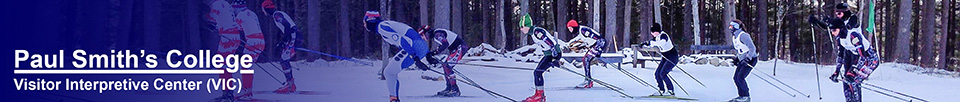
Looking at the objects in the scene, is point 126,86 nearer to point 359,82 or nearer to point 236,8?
point 236,8

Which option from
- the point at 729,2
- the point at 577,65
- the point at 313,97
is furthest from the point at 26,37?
the point at 729,2

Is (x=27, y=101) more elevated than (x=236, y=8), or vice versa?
(x=236, y=8)

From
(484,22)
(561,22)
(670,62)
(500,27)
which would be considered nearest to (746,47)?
(670,62)

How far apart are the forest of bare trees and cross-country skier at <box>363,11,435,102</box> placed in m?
1.49

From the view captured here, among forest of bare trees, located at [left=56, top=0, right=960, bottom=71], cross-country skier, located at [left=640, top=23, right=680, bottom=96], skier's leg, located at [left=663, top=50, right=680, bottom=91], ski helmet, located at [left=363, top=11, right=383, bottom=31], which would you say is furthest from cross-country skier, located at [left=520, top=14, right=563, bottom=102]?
forest of bare trees, located at [left=56, top=0, right=960, bottom=71]

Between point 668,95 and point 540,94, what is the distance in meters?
1.02

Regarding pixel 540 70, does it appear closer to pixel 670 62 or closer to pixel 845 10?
pixel 670 62

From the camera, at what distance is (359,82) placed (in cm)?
708

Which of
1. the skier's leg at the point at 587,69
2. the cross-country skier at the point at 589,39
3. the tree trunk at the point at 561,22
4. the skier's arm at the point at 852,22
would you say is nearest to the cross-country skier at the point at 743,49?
the skier's arm at the point at 852,22

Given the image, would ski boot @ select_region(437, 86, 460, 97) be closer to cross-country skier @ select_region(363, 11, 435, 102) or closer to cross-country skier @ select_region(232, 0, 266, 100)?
cross-country skier @ select_region(363, 11, 435, 102)

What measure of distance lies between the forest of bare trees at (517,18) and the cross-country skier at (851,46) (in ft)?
10.8

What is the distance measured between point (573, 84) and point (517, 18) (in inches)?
249

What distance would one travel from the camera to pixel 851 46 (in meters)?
4.35

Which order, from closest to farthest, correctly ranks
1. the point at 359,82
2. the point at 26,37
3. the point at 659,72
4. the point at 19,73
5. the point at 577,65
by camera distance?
the point at 19,73 < the point at 26,37 < the point at 659,72 < the point at 359,82 < the point at 577,65
